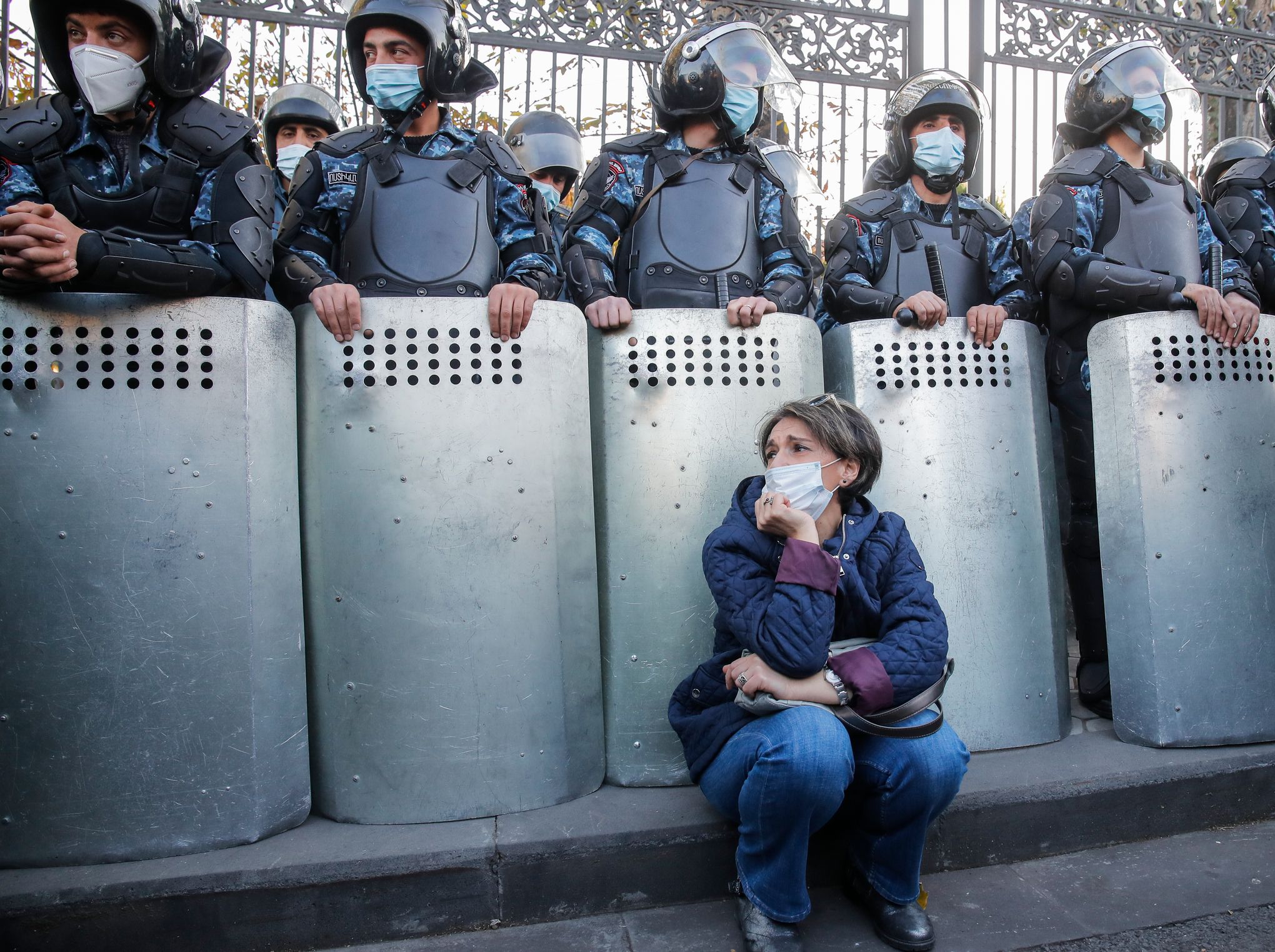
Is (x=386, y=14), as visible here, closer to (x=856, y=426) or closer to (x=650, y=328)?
(x=650, y=328)

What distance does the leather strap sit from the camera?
2197 mm

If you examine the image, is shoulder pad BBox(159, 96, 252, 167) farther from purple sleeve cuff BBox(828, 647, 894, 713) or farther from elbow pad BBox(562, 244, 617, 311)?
purple sleeve cuff BBox(828, 647, 894, 713)

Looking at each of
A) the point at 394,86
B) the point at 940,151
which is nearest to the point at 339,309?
the point at 394,86

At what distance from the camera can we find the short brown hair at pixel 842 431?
2.39 metres

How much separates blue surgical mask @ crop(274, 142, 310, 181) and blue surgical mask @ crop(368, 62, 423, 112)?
1.89 metres

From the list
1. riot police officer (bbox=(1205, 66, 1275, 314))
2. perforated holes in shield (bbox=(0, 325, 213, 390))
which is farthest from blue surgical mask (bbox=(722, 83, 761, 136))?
perforated holes in shield (bbox=(0, 325, 213, 390))

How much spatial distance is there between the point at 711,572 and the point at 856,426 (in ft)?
1.84

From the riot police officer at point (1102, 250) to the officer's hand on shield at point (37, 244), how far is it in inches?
122

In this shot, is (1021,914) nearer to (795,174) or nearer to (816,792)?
(816,792)

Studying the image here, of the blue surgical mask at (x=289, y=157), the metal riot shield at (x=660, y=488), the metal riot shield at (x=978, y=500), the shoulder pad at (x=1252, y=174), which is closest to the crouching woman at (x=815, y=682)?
the metal riot shield at (x=660, y=488)

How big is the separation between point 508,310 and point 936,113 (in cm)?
222

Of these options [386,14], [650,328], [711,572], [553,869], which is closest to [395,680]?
[553,869]

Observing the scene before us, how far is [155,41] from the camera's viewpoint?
2.60 meters

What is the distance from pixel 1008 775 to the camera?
2.79 meters
